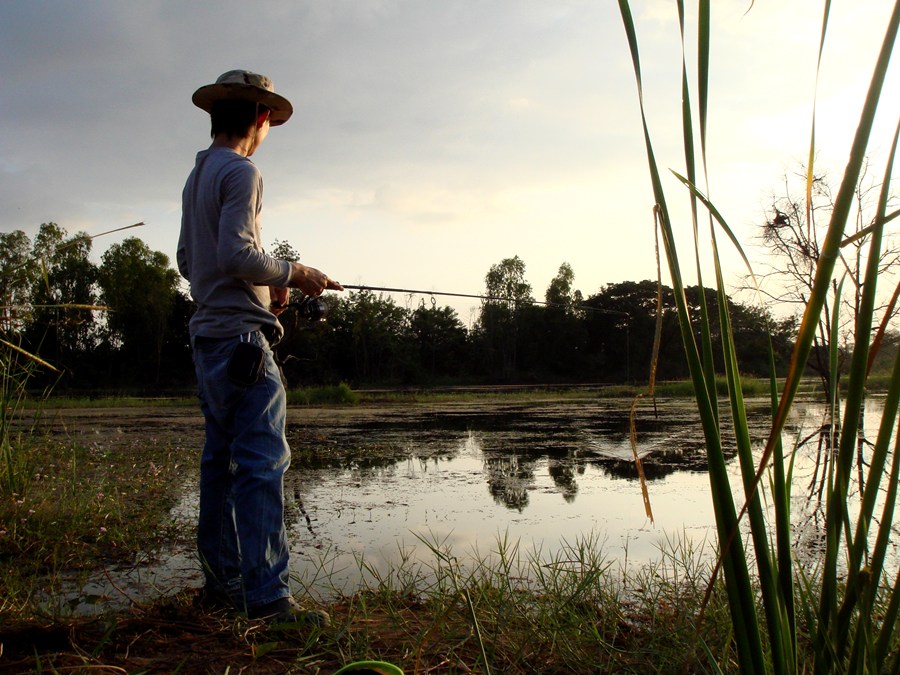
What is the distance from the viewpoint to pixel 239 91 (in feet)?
7.55

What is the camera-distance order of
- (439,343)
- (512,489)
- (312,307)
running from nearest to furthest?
(312,307) → (512,489) → (439,343)

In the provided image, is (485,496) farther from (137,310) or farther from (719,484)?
(137,310)

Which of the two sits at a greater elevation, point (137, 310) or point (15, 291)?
point (137, 310)

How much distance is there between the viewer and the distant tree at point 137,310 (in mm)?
32062

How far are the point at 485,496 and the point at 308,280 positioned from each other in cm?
242

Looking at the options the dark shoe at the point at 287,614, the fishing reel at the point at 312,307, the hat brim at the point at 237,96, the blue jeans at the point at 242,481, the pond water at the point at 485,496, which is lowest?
the pond water at the point at 485,496

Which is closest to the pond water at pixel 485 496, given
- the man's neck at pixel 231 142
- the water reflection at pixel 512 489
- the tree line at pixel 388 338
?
the water reflection at pixel 512 489

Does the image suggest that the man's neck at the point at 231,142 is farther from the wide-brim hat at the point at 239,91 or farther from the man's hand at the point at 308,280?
the man's hand at the point at 308,280

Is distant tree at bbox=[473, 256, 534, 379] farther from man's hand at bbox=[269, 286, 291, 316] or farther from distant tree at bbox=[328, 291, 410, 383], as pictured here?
man's hand at bbox=[269, 286, 291, 316]

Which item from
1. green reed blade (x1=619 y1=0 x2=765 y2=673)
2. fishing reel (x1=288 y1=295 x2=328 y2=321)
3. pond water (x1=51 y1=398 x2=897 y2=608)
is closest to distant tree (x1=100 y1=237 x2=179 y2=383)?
pond water (x1=51 y1=398 x2=897 y2=608)

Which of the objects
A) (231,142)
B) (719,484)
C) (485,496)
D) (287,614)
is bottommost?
(485,496)

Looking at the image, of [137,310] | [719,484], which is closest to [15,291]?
[719,484]

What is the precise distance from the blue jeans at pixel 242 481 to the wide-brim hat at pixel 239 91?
2.55ft

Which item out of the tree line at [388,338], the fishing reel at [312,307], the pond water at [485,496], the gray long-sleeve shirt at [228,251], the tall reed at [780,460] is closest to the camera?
the tall reed at [780,460]
